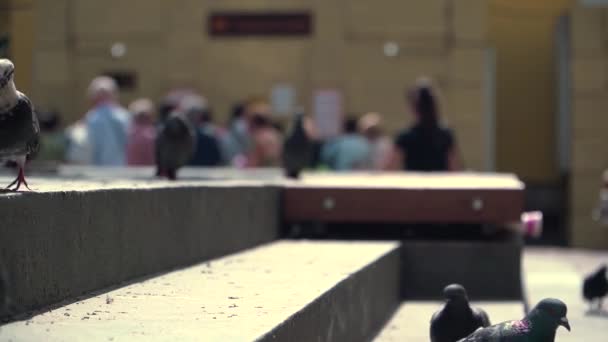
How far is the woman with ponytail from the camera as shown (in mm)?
10977

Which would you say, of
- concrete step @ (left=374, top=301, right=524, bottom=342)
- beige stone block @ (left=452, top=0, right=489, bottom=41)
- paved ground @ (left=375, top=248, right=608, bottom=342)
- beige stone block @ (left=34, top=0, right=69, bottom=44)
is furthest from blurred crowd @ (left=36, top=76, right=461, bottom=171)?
beige stone block @ (left=34, top=0, right=69, bottom=44)

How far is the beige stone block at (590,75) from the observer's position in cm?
1855

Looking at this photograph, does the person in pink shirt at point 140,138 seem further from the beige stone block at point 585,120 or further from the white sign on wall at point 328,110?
the beige stone block at point 585,120

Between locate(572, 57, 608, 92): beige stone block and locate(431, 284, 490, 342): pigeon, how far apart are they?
40.8 feet

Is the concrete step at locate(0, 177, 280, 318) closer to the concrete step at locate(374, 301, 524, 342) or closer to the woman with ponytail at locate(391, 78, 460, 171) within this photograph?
the concrete step at locate(374, 301, 524, 342)

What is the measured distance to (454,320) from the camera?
21.5ft

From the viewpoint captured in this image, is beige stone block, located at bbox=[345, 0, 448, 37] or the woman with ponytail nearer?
the woman with ponytail

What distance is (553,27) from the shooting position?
21188mm

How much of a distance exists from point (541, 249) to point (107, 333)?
13695 mm

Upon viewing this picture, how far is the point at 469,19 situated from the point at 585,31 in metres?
1.54

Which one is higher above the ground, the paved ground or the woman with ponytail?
the woman with ponytail

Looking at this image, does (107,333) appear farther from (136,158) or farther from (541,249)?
(541,249)

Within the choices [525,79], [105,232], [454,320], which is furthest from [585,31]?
[105,232]

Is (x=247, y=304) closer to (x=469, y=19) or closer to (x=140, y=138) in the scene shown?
(x=140, y=138)
